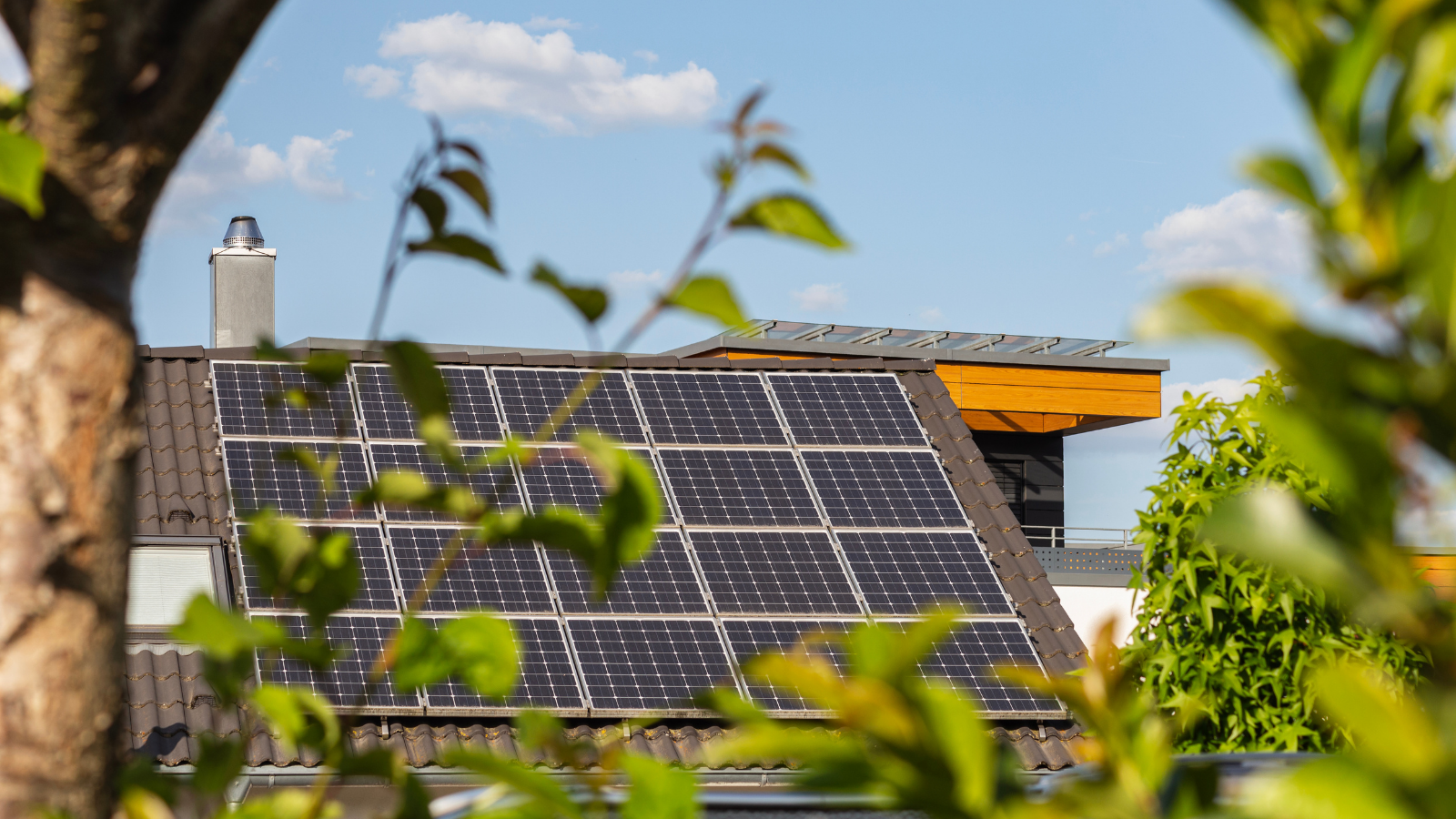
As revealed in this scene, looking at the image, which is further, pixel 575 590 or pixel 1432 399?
pixel 575 590

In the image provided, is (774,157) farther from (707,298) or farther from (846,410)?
(846,410)

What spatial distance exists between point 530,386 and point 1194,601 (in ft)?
19.6

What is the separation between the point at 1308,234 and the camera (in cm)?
66

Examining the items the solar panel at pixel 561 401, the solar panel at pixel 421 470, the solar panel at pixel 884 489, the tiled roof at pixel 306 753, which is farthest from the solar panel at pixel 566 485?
the tiled roof at pixel 306 753

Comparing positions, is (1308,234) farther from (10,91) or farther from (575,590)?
(575,590)

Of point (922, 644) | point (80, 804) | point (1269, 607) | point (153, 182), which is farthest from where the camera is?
point (1269, 607)

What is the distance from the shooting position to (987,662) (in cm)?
862

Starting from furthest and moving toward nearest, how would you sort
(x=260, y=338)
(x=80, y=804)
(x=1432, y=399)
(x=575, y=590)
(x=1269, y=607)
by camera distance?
(x=575, y=590), (x=1269, y=607), (x=260, y=338), (x=80, y=804), (x=1432, y=399)

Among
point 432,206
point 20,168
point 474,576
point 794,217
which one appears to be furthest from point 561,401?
point 20,168

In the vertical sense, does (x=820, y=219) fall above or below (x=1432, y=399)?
above

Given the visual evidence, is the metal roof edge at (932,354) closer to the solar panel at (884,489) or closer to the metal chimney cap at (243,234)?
the metal chimney cap at (243,234)

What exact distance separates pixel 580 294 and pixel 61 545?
0.53m

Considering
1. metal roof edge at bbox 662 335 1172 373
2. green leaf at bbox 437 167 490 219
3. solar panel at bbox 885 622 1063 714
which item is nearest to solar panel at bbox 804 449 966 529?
solar panel at bbox 885 622 1063 714

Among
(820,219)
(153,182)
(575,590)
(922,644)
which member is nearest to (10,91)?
(153,182)
